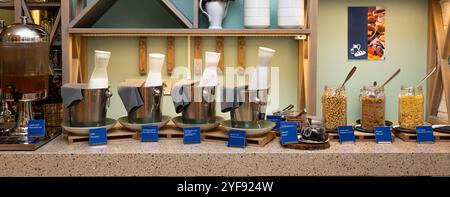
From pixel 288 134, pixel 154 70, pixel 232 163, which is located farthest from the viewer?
pixel 154 70

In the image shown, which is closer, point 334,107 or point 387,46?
point 334,107

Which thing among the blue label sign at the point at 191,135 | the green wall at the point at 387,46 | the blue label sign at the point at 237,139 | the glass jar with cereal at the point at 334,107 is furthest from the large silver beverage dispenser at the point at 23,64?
the green wall at the point at 387,46

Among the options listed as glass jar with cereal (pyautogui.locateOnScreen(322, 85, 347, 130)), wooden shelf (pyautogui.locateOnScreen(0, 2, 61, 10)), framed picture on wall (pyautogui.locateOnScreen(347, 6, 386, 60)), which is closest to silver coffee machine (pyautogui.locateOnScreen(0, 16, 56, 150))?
wooden shelf (pyautogui.locateOnScreen(0, 2, 61, 10))

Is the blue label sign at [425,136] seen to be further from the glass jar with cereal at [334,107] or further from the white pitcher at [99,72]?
the white pitcher at [99,72]

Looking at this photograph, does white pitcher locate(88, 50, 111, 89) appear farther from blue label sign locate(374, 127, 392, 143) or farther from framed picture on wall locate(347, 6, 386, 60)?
framed picture on wall locate(347, 6, 386, 60)

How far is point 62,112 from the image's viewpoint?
8.42ft

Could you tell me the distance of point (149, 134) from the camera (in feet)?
7.28

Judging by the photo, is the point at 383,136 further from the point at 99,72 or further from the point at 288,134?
the point at 99,72

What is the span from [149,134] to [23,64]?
0.68 meters

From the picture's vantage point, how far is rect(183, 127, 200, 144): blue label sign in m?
2.19

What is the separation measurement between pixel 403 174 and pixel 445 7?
121 cm

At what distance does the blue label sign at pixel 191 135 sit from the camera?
2.19 m

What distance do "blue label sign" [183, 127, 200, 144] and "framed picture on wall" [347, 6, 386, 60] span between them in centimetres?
120

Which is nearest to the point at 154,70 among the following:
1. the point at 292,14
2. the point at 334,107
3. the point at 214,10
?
the point at 214,10
